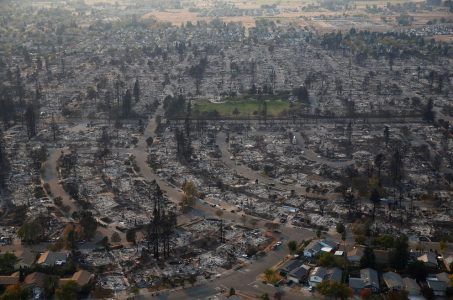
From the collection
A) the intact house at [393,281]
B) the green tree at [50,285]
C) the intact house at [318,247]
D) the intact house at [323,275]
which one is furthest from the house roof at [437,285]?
the green tree at [50,285]

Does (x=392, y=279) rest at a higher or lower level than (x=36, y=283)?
higher

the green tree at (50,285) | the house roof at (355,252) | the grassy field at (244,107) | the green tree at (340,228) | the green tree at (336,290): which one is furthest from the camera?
the grassy field at (244,107)

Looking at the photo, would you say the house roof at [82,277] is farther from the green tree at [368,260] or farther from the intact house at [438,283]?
the intact house at [438,283]

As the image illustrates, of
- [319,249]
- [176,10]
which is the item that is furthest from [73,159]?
[176,10]

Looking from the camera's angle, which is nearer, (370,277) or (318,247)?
(370,277)

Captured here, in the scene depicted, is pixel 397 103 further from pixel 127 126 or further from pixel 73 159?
pixel 73 159

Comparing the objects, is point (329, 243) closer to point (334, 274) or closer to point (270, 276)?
point (334, 274)

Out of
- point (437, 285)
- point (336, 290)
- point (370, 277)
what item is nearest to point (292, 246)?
point (370, 277)
